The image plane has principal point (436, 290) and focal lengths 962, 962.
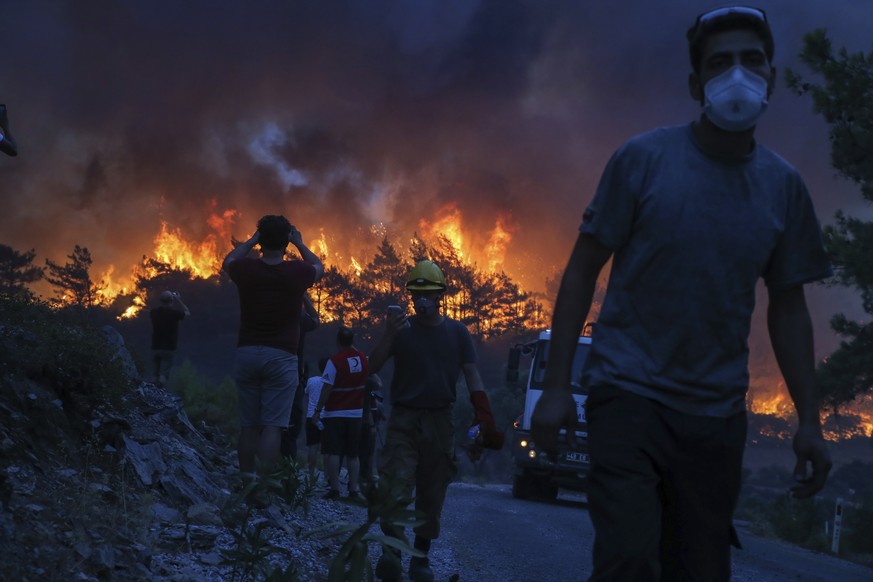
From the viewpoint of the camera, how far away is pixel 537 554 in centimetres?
943

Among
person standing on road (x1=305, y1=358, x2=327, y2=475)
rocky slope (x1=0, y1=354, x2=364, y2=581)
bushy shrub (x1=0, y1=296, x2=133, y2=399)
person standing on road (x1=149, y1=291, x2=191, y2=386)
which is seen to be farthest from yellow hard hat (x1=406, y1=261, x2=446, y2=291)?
person standing on road (x1=149, y1=291, x2=191, y2=386)

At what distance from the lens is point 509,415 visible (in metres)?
56.3

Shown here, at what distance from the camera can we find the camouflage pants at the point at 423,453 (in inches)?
240

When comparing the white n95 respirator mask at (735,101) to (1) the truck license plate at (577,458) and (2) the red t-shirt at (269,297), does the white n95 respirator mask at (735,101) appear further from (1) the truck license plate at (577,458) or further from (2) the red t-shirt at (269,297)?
(1) the truck license plate at (577,458)

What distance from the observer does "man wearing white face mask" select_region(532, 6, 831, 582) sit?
2578 millimetres

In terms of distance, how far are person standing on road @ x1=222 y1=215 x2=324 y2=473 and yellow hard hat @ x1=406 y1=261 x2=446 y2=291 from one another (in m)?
1.21

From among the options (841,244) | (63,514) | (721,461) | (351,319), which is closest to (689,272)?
(721,461)

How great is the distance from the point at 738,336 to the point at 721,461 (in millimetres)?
355

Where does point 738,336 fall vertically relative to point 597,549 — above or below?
above

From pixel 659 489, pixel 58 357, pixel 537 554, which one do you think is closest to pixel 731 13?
pixel 659 489

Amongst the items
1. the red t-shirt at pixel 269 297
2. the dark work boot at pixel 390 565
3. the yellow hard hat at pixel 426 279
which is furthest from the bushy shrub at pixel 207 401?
the dark work boot at pixel 390 565

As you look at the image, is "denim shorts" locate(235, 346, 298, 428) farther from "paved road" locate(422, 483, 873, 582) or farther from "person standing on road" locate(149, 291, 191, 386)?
"person standing on road" locate(149, 291, 191, 386)

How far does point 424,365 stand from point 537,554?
4.05 metres

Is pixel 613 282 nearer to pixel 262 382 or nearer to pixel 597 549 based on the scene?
pixel 597 549
